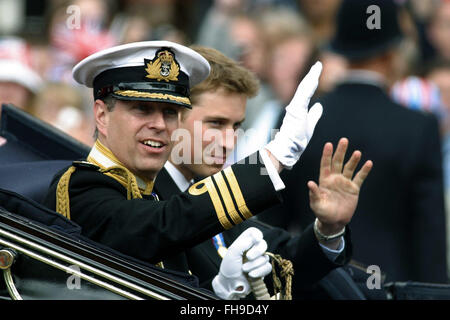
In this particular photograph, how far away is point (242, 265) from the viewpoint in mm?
3154

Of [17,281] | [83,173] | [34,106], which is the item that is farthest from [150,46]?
[34,106]

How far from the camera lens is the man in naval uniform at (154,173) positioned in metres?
3.03

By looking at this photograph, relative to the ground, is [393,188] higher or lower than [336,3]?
lower

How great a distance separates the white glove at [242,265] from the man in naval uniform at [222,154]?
0.54 m

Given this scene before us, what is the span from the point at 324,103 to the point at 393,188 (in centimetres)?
54

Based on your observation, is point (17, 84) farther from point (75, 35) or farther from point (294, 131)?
point (294, 131)

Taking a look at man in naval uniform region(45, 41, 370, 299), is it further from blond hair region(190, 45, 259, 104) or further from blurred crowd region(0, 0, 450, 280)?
blurred crowd region(0, 0, 450, 280)

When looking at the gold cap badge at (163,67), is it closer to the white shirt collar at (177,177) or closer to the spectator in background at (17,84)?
the white shirt collar at (177,177)

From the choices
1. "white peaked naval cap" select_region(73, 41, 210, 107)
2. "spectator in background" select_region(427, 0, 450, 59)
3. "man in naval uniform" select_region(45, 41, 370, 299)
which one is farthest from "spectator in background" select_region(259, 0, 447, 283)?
"spectator in background" select_region(427, 0, 450, 59)

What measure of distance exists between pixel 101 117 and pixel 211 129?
0.63 m

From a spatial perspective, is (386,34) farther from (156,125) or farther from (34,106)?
(34,106)

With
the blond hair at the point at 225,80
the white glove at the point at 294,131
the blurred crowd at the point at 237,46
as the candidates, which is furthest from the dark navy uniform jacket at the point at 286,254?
the blurred crowd at the point at 237,46

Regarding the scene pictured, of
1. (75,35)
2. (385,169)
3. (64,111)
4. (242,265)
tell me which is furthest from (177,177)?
(75,35)

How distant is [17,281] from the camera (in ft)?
9.45
